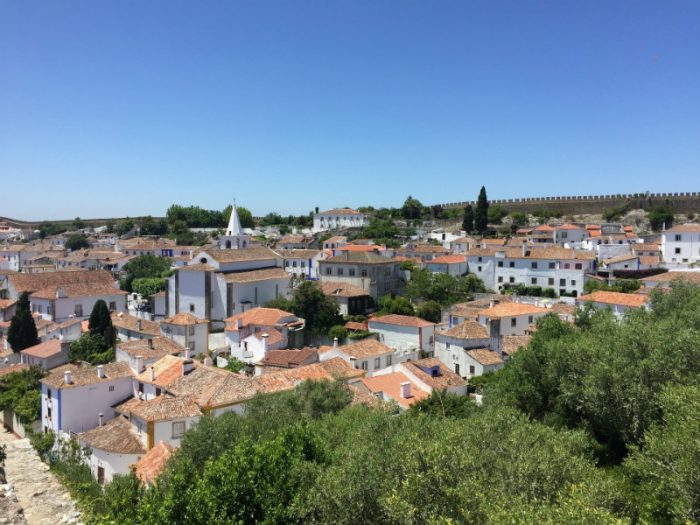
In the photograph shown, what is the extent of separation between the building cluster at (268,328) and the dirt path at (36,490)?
60.4 inches

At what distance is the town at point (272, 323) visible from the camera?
78.7 feet

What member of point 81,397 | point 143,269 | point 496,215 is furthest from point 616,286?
point 143,269

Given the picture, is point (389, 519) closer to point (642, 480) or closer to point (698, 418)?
point (642, 480)

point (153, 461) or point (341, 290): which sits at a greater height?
point (341, 290)

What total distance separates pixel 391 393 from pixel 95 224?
376 ft

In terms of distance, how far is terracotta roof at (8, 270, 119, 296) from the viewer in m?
47.5

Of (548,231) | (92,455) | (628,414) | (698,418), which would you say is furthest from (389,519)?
(548,231)

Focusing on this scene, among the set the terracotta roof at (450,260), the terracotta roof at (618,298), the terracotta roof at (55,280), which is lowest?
the terracotta roof at (618,298)

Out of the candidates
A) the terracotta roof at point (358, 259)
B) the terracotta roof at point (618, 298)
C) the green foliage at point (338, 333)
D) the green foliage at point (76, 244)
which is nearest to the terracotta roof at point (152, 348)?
the green foliage at point (338, 333)

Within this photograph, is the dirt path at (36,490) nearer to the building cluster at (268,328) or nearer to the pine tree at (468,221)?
the building cluster at (268,328)

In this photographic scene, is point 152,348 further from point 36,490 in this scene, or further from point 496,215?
point 496,215

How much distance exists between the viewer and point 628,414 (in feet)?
49.6

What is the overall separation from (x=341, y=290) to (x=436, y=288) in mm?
7638

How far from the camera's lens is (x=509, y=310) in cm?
3650
